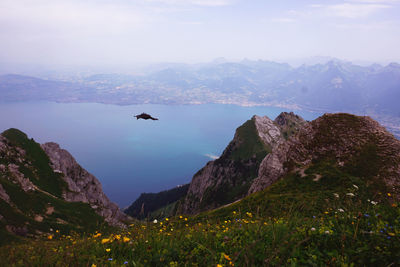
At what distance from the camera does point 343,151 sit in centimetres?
4988

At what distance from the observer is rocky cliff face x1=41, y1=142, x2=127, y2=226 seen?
122 m

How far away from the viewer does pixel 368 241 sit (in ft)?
17.2

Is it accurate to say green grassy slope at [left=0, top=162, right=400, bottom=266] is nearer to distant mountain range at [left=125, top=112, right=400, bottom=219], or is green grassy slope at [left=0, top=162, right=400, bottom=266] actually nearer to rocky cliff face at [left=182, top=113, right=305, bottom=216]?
distant mountain range at [left=125, top=112, right=400, bottom=219]

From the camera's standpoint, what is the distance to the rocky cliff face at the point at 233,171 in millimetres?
150750

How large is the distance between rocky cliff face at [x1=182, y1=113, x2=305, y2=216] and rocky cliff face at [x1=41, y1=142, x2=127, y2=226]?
56814 millimetres

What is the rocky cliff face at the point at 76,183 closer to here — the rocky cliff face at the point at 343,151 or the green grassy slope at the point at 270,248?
the rocky cliff face at the point at 343,151

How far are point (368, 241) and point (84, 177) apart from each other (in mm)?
172576

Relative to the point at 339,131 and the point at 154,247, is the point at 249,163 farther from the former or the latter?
the point at 154,247

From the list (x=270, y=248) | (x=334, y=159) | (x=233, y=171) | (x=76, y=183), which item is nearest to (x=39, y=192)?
(x=76, y=183)

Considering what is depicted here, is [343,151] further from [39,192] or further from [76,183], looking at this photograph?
[76,183]

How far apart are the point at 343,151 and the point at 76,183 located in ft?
495

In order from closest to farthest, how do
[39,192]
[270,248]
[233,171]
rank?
[270,248], [39,192], [233,171]

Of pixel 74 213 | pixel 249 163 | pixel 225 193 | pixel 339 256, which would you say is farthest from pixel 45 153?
pixel 339 256

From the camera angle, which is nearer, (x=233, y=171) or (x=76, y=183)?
(x=76, y=183)
